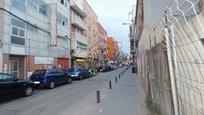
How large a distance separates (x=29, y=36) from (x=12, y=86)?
45.6ft

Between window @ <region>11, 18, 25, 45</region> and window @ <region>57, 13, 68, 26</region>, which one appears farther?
window @ <region>57, 13, 68, 26</region>

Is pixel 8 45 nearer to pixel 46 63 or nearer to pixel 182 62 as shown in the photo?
pixel 46 63

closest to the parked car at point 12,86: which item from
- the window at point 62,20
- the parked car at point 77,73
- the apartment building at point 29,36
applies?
the apartment building at point 29,36

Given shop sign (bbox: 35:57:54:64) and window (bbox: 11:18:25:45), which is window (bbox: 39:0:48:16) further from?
window (bbox: 11:18:25:45)

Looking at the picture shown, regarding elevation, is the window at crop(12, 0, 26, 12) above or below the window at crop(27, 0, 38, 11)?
below

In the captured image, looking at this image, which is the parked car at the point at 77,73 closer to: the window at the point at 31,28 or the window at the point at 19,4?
the window at the point at 31,28

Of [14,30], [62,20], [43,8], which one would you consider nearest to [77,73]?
[43,8]

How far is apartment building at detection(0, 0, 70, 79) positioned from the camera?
23.3m

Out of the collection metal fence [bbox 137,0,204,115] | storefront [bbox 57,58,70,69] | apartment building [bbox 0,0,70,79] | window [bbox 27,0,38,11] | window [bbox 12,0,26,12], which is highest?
window [bbox 27,0,38,11]

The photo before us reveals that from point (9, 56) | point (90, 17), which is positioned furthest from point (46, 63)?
point (90, 17)

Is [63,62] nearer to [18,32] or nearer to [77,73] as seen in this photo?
[77,73]

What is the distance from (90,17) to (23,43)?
4476 centimetres

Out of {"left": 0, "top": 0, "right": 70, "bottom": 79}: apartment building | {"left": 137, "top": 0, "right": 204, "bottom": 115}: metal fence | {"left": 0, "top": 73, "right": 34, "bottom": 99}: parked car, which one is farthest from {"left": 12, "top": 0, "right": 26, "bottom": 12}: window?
{"left": 137, "top": 0, "right": 204, "bottom": 115}: metal fence

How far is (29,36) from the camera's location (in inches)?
1107
